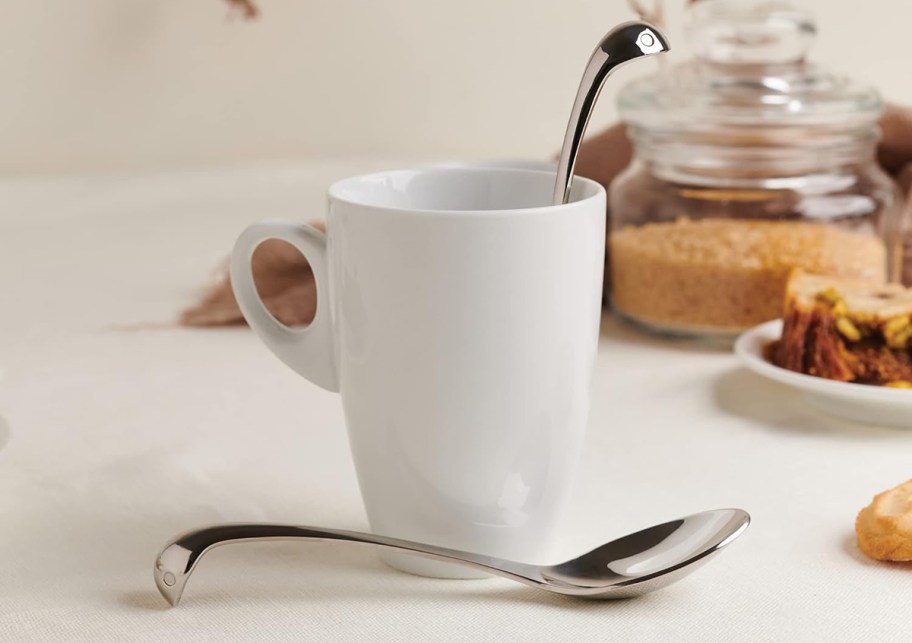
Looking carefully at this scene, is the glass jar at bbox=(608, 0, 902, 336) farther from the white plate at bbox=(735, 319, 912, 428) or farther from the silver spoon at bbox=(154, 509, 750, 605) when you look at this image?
the silver spoon at bbox=(154, 509, 750, 605)

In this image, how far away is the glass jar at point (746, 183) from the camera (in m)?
0.89

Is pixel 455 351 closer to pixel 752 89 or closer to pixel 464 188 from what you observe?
pixel 464 188

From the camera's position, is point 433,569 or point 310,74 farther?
point 310,74

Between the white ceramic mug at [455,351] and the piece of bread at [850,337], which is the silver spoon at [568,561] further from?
the piece of bread at [850,337]

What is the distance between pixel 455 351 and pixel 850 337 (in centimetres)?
37

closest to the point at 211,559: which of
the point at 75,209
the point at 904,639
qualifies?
the point at 904,639

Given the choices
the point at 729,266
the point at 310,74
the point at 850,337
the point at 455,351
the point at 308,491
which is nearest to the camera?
the point at 455,351

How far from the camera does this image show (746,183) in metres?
0.93

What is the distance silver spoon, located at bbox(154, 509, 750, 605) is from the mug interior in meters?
0.16

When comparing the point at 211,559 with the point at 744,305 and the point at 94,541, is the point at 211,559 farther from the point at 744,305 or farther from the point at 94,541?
the point at 744,305

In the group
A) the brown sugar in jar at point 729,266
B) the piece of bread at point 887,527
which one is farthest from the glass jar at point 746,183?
the piece of bread at point 887,527

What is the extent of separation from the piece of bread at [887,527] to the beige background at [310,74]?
126cm

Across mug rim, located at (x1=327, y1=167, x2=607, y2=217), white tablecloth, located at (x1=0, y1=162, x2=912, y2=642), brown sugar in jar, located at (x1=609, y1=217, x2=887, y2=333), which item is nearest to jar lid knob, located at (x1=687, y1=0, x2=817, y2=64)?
brown sugar in jar, located at (x1=609, y1=217, x2=887, y2=333)

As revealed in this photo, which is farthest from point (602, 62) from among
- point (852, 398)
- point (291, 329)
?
point (852, 398)
